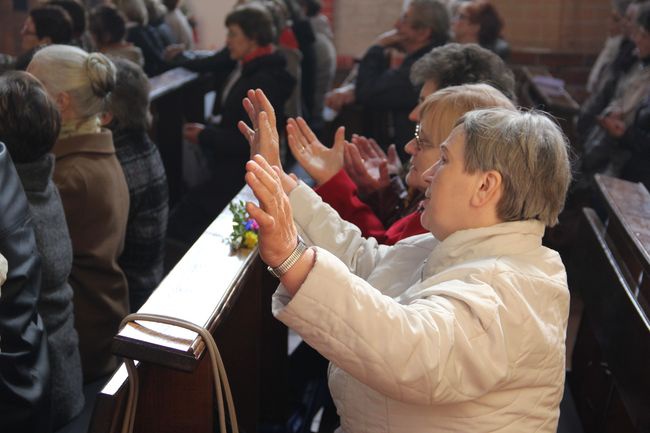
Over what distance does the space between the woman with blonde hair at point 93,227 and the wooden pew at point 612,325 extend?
1.53m

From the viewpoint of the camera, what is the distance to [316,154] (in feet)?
8.00

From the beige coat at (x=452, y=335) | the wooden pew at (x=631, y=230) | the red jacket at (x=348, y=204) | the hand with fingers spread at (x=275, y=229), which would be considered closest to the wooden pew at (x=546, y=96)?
the wooden pew at (x=631, y=230)

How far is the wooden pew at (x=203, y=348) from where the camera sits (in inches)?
62.6

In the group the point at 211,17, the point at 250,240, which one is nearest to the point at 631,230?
the point at 250,240

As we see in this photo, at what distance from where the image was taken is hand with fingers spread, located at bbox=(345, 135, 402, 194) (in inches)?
106

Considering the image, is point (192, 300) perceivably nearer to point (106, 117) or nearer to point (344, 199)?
point (344, 199)

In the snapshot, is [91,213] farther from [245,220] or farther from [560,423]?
[560,423]

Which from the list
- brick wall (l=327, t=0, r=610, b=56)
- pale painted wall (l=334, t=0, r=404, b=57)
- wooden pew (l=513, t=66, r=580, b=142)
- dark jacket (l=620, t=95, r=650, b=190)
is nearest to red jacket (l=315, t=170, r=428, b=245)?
wooden pew (l=513, t=66, r=580, b=142)

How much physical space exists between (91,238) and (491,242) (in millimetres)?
1536

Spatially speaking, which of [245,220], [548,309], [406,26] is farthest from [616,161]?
[548,309]

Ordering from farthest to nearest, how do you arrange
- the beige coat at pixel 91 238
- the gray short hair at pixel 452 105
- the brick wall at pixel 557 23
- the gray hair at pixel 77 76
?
the brick wall at pixel 557 23
the gray hair at pixel 77 76
the beige coat at pixel 91 238
the gray short hair at pixel 452 105

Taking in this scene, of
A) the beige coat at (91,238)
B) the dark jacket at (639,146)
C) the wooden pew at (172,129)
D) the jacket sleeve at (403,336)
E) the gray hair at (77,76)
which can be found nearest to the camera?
the jacket sleeve at (403,336)

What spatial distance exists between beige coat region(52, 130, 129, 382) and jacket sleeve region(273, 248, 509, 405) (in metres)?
1.41

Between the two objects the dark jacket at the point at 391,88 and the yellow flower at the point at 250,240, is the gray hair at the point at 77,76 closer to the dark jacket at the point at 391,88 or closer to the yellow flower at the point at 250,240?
the yellow flower at the point at 250,240
